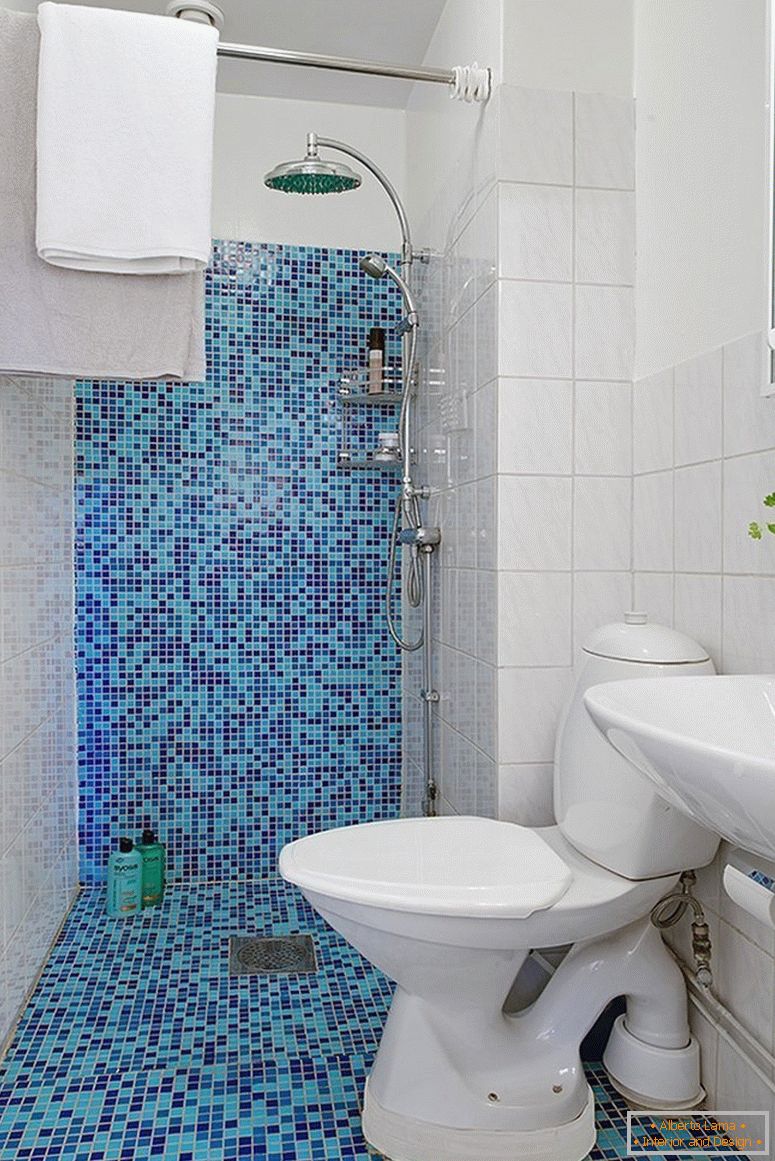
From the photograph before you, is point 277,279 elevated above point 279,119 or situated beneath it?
situated beneath

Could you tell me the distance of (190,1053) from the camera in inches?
77.4

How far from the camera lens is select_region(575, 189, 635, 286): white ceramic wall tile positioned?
2057 millimetres

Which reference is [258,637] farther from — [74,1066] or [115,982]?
[74,1066]

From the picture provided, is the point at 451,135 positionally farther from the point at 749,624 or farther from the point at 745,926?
the point at 745,926

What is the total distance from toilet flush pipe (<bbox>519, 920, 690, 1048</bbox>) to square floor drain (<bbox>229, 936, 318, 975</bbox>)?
755 millimetres

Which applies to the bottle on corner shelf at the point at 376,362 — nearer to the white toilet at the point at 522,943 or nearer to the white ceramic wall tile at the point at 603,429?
the white ceramic wall tile at the point at 603,429

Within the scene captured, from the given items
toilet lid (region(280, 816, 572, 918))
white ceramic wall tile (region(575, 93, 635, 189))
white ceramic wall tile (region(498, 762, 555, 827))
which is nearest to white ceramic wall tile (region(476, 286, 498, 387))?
white ceramic wall tile (region(575, 93, 635, 189))

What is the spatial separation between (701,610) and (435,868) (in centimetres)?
69

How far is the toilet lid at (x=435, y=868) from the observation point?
1504 mm

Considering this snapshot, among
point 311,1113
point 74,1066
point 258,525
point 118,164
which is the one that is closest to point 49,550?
point 258,525

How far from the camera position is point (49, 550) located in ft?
8.27

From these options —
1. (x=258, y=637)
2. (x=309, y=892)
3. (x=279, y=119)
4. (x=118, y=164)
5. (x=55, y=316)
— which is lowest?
(x=309, y=892)

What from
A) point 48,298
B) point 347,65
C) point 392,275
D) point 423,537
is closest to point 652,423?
point 423,537

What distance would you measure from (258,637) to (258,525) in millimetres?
341
